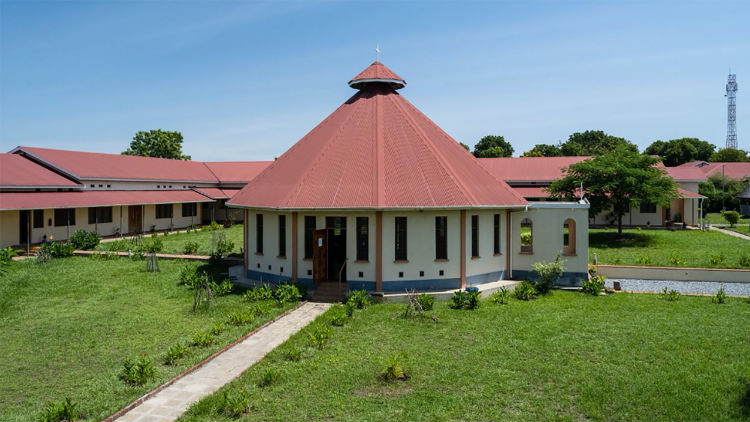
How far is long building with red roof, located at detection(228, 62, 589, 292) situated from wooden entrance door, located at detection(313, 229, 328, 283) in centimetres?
4

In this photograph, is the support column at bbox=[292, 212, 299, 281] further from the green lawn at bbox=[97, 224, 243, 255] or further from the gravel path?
the gravel path

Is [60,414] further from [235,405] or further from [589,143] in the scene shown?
[589,143]

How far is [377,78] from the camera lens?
21609mm

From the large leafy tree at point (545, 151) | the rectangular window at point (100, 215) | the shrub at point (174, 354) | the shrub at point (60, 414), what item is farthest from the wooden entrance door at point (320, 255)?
the large leafy tree at point (545, 151)

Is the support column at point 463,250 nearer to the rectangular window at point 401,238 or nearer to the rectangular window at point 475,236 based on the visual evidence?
the rectangular window at point 475,236

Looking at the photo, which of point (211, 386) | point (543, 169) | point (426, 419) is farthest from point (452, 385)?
point (543, 169)

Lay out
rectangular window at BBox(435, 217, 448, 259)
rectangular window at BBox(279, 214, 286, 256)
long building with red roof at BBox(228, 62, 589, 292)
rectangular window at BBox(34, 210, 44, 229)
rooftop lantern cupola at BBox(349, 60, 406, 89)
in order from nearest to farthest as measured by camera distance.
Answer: long building with red roof at BBox(228, 62, 589, 292) < rectangular window at BBox(435, 217, 448, 259) < rectangular window at BBox(279, 214, 286, 256) < rooftop lantern cupola at BBox(349, 60, 406, 89) < rectangular window at BBox(34, 210, 44, 229)

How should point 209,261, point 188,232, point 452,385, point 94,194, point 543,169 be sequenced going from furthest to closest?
point 543,169
point 188,232
point 94,194
point 209,261
point 452,385

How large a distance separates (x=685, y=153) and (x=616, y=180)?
59631mm

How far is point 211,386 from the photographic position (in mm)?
9469

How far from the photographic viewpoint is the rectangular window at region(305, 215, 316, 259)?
17266 mm

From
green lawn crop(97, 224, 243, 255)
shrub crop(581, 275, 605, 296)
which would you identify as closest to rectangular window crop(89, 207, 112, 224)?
green lawn crop(97, 224, 243, 255)

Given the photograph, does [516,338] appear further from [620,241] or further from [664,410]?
[620,241]

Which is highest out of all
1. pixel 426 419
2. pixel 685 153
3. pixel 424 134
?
pixel 685 153
